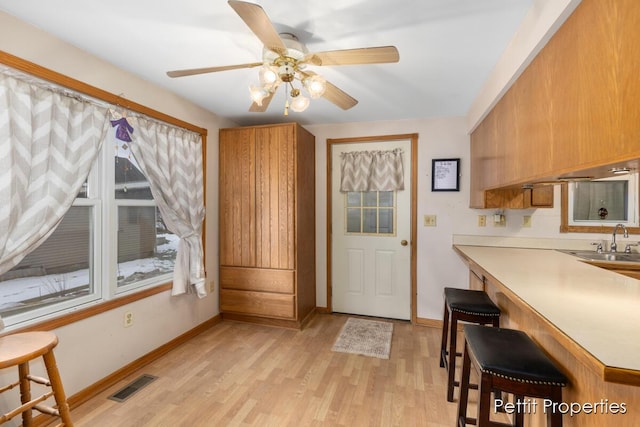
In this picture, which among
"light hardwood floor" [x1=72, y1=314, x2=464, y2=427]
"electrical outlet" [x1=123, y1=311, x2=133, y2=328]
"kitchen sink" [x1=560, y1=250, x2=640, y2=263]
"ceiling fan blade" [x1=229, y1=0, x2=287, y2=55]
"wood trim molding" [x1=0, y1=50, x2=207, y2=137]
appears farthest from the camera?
"kitchen sink" [x1=560, y1=250, x2=640, y2=263]

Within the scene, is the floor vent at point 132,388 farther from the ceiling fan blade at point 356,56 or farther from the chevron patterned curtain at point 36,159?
the ceiling fan blade at point 356,56

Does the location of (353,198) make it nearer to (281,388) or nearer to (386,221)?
(386,221)

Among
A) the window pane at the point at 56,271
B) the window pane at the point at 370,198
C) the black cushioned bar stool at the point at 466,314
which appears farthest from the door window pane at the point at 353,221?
the window pane at the point at 56,271

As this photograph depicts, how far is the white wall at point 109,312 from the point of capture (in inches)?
66.0

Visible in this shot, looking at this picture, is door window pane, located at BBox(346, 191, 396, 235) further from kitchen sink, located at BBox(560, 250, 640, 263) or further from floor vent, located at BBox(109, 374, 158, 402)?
floor vent, located at BBox(109, 374, 158, 402)

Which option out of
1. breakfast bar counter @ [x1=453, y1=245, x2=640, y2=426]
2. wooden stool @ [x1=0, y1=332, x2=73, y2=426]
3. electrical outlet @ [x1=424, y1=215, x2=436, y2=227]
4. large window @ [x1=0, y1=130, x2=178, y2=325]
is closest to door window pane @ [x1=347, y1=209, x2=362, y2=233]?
electrical outlet @ [x1=424, y1=215, x2=436, y2=227]

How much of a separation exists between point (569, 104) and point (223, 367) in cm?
273

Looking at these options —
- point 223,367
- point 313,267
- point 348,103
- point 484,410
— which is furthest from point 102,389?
point 348,103

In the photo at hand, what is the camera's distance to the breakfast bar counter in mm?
753

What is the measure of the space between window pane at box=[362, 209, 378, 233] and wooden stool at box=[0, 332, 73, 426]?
9.13ft

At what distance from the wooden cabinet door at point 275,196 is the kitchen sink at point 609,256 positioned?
8.50ft

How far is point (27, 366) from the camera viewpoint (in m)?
1.51

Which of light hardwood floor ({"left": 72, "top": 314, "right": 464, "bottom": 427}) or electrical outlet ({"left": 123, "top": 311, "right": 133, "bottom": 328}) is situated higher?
electrical outlet ({"left": 123, "top": 311, "right": 133, "bottom": 328})

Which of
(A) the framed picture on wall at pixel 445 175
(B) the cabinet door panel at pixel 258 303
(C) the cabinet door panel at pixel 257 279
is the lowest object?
(B) the cabinet door panel at pixel 258 303
